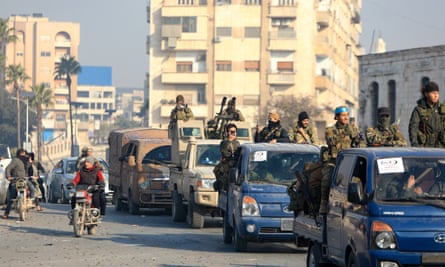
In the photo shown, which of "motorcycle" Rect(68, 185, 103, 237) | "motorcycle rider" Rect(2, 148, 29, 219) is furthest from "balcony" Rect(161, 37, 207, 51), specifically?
"motorcycle" Rect(68, 185, 103, 237)

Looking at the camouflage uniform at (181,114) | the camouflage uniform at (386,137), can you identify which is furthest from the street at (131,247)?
the camouflage uniform at (181,114)

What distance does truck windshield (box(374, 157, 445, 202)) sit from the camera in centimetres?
Answer: 1177

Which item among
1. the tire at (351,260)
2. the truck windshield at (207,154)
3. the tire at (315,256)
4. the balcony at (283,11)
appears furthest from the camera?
the balcony at (283,11)

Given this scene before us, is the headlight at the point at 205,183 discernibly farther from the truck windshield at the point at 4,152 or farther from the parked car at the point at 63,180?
the truck windshield at the point at 4,152

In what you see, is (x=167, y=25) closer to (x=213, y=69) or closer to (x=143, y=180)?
(x=213, y=69)

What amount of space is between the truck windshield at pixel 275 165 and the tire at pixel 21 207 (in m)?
9.38

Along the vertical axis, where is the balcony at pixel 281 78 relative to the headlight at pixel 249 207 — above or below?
above

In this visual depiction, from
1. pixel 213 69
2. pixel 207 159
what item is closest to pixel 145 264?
pixel 207 159

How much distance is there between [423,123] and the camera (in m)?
16.2

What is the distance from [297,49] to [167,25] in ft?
41.7

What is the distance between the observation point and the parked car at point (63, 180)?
37.1 metres

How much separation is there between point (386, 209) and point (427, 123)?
5.03 meters

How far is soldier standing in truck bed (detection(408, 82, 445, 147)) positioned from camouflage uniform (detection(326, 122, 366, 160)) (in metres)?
0.80

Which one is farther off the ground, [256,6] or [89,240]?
[256,6]
